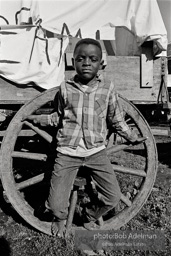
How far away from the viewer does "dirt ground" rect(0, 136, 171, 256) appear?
226cm

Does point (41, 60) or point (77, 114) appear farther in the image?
point (41, 60)

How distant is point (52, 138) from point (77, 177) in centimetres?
41

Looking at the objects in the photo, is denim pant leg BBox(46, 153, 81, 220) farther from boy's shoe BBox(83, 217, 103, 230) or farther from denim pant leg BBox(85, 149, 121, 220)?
boy's shoe BBox(83, 217, 103, 230)

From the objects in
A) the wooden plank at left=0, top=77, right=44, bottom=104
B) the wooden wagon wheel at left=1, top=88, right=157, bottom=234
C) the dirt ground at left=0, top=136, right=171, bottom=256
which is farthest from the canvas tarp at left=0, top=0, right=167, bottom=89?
the dirt ground at left=0, top=136, right=171, bottom=256

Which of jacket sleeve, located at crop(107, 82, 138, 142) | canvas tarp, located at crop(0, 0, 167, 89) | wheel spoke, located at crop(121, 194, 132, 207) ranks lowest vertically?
wheel spoke, located at crop(121, 194, 132, 207)

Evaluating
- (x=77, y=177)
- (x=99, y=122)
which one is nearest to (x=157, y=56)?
(x=99, y=122)

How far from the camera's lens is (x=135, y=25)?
2500mm

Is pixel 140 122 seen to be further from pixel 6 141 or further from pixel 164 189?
pixel 164 189

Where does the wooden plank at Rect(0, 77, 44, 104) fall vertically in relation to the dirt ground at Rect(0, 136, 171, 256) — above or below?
above

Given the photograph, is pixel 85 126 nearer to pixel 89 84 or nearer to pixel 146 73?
pixel 89 84

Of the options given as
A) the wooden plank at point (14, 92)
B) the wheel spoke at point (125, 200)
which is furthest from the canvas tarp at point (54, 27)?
the wheel spoke at point (125, 200)

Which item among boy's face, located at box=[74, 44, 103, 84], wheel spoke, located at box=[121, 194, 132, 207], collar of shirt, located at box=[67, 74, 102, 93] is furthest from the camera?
wheel spoke, located at box=[121, 194, 132, 207]

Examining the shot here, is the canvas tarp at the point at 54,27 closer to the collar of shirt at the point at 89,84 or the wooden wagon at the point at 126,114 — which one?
the wooden wagon at the point at 126,114

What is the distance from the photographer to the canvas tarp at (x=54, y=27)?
2475mm
